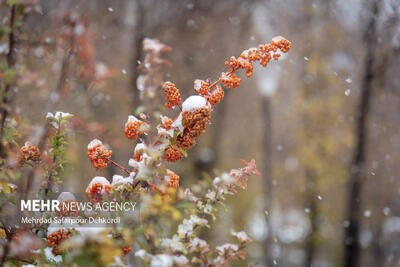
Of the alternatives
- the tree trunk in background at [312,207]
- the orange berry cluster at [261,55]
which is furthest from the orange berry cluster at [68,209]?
the tree trunk in background at [312,207]

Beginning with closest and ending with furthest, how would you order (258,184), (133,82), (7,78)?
(7,78), (133,82), (258,184)

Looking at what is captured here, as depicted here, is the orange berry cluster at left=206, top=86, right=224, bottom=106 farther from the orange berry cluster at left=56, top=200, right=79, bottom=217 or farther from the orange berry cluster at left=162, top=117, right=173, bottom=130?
the orange berry cluster at left=56, top=200, right=79, bottom=217

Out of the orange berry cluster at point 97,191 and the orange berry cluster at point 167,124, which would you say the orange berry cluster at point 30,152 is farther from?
the orange berry cluster at point 167,124

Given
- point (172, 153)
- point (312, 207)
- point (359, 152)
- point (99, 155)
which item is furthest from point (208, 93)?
point (312, 207)

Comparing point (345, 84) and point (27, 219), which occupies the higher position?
point (345, 84)

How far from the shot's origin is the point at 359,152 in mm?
6840

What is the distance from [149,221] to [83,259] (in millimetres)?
325

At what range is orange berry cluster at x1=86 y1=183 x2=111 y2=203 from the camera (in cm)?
155

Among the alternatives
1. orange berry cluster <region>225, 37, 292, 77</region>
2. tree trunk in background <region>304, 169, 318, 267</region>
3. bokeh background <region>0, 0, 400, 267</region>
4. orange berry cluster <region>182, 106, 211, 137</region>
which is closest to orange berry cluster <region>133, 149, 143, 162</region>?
orange berry cluster <region>182, 106, 211, 137</region>

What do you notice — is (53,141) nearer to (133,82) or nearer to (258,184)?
(133,82)

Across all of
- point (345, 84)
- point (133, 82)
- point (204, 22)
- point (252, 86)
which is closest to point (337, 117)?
point (345, 84)

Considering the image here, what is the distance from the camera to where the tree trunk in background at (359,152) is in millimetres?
6397

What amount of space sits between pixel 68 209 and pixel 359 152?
6.48 meters

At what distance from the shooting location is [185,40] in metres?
7.82
